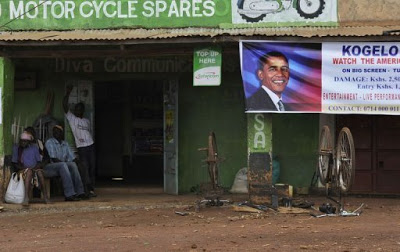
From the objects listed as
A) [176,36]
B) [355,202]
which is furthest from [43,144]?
[355,202]

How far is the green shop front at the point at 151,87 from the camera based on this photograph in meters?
9.88

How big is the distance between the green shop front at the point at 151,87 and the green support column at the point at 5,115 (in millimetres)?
32

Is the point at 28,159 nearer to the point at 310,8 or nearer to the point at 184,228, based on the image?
the point at 184,228

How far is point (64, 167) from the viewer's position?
1037 cm

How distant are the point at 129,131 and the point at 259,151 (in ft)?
17.3

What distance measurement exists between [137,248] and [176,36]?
4.08 metres

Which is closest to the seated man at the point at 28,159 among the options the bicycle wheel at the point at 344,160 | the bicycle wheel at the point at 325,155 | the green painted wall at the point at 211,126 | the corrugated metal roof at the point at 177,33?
the corrugated metal roof at the point at 177,33

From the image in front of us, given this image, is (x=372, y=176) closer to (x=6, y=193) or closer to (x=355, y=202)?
(x=355, y=202)

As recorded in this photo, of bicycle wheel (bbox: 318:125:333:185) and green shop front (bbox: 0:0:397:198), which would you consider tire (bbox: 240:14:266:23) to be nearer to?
green shop front (bbox: 0:0:397:198)

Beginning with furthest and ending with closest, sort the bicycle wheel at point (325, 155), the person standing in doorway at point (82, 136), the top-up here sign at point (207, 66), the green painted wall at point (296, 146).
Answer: the green painted wall at point (296, 146)
the person standing in doorway at point (82, 136)
the top-up here sign at point (207, 66)
the bicycle wheel at point (325, 155)

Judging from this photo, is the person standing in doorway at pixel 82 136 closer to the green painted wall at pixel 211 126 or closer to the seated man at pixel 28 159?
the seated man at pixel 28 159

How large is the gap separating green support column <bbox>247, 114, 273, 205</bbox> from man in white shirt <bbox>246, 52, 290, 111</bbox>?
300mm

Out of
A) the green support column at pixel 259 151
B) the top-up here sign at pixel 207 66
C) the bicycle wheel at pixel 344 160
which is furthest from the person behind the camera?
the top-up here sign at pixel 207 66

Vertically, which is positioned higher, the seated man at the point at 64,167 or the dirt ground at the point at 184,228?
the seated man at the point at 64,167
